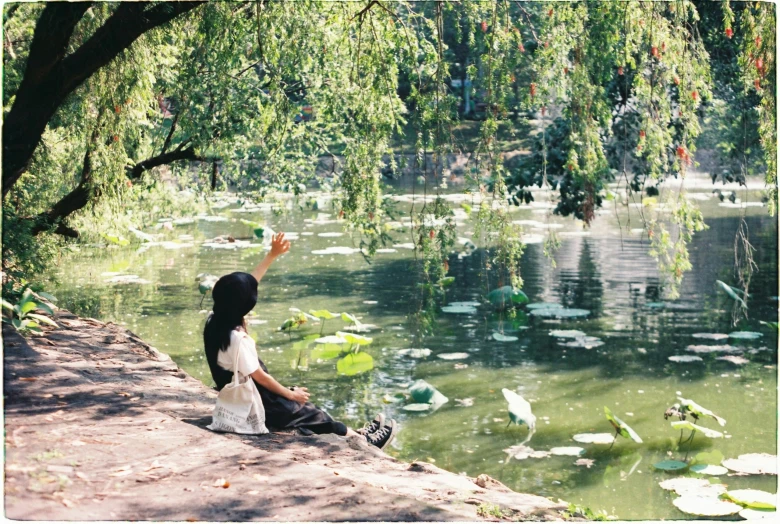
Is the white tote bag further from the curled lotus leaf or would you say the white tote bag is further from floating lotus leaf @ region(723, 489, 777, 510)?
the curled lotus leaf

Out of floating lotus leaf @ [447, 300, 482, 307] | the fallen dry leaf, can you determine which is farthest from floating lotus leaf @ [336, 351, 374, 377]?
the fallen dry leaf

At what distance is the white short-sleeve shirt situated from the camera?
14.4 ft

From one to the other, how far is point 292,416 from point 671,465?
9.22 ft

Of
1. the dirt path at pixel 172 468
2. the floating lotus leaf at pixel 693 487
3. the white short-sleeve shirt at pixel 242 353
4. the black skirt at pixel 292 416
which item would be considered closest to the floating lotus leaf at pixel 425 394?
the floating lotus leaf at pixel 693 487

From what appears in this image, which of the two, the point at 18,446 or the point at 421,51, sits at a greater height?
the point at 421,51

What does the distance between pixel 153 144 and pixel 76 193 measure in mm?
1089

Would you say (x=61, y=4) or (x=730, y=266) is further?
(x=730, y=266)

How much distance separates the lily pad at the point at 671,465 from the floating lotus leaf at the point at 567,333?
3490 mm

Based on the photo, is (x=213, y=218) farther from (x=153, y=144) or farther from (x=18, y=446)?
(x=18, y=446)

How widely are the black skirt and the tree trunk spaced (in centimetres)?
261

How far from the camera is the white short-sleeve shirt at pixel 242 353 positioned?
4383 millimetres

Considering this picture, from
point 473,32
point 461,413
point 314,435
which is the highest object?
point 473,32

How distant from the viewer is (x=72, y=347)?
6375 millimetres

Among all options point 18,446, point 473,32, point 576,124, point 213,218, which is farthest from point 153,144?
point 213,218
